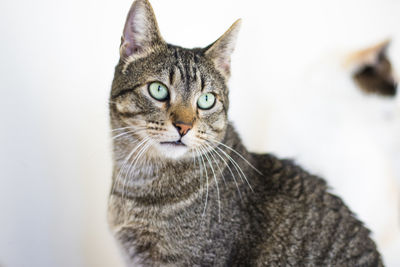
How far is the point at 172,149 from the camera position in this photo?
3.28 ft

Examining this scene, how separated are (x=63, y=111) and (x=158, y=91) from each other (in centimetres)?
42

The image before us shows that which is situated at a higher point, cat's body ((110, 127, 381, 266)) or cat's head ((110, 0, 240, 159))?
cat's head ((110, 0, 240, 159))

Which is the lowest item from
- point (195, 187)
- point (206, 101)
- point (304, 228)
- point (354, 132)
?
point (304, 228)

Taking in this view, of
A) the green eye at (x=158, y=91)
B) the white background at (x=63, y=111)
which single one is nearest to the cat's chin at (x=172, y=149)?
the green eye at (x=158, y=91)

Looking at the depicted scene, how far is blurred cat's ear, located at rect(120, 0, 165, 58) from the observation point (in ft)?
3.25

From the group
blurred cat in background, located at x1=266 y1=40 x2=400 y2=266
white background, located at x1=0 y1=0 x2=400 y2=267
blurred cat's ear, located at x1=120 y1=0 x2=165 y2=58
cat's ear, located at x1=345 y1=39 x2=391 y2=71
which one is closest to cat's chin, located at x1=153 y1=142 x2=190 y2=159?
blurred cat's ear, located at x1=120 y1=0 x2=165 y2=58

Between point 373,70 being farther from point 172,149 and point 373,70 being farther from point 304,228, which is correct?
point 172,149

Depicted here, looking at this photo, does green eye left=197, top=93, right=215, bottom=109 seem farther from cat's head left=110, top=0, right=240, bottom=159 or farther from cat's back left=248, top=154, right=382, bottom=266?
cat's back left=248, top=154, right=382, bottom=266

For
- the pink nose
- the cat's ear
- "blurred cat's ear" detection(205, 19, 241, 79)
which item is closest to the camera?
the pink nose

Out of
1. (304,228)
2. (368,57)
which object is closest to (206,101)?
(304,228)

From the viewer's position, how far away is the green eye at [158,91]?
102 centimetres

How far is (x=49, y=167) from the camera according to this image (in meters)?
1.26

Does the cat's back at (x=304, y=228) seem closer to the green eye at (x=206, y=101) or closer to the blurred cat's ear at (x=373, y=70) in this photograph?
the green eye at (x=206, y=101)

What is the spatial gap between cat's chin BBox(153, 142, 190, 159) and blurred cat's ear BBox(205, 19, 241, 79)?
0.92 ft
